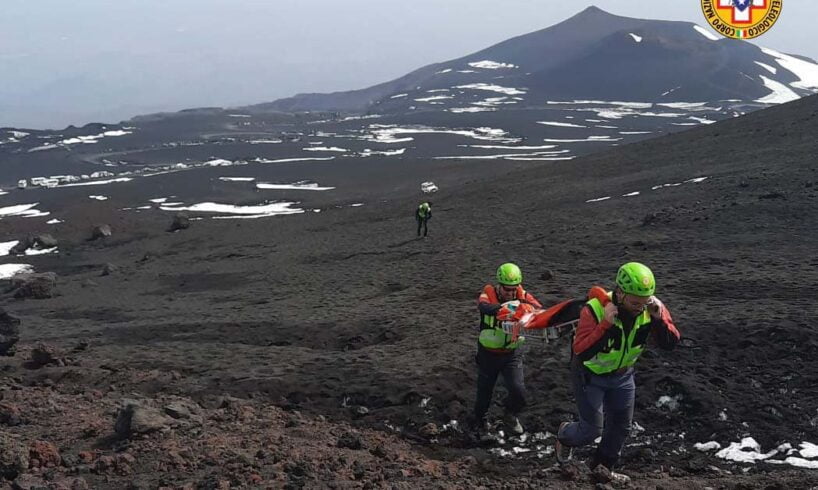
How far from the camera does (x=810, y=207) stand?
17.7 metres

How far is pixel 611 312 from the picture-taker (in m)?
5.21

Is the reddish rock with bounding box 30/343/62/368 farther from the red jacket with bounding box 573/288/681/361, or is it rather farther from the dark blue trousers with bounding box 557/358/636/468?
the red jacket with bounding box 573/288/681/361

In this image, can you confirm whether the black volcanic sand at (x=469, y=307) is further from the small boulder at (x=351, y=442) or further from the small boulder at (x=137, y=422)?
the small boulder at (x=351, y=442)

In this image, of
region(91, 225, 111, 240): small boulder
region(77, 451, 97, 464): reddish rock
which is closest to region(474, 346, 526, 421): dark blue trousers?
region(77, 451, 97, 464): reddish rock

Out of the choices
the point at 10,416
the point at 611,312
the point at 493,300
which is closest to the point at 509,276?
the point at 493,300

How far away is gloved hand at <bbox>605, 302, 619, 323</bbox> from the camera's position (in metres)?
5.21

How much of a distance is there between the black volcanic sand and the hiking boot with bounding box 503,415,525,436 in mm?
165

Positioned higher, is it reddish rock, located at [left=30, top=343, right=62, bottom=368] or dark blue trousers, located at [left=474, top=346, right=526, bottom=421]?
dark blue trousers, located at [left=474, top=346, right=526, bottom=421]

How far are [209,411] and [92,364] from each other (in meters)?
4.29

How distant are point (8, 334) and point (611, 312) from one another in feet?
41.1

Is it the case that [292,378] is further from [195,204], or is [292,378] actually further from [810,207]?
[195,204]

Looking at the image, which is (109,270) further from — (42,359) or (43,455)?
(43,455)

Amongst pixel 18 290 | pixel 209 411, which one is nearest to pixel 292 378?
pixel 209 411

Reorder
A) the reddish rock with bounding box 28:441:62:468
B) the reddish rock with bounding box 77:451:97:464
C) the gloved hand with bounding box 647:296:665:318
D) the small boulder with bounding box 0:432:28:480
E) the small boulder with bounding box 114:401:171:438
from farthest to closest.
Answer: the small boulder with bounding box 114:401:171:438 → the reddish rock with bounding box 77:451:97:464 → the reddish rock with bounding box 28:441:62:468 → the small boulder with bounding box 0:432:28:480 → the gloved hand with bounding box 647:296:665:318
